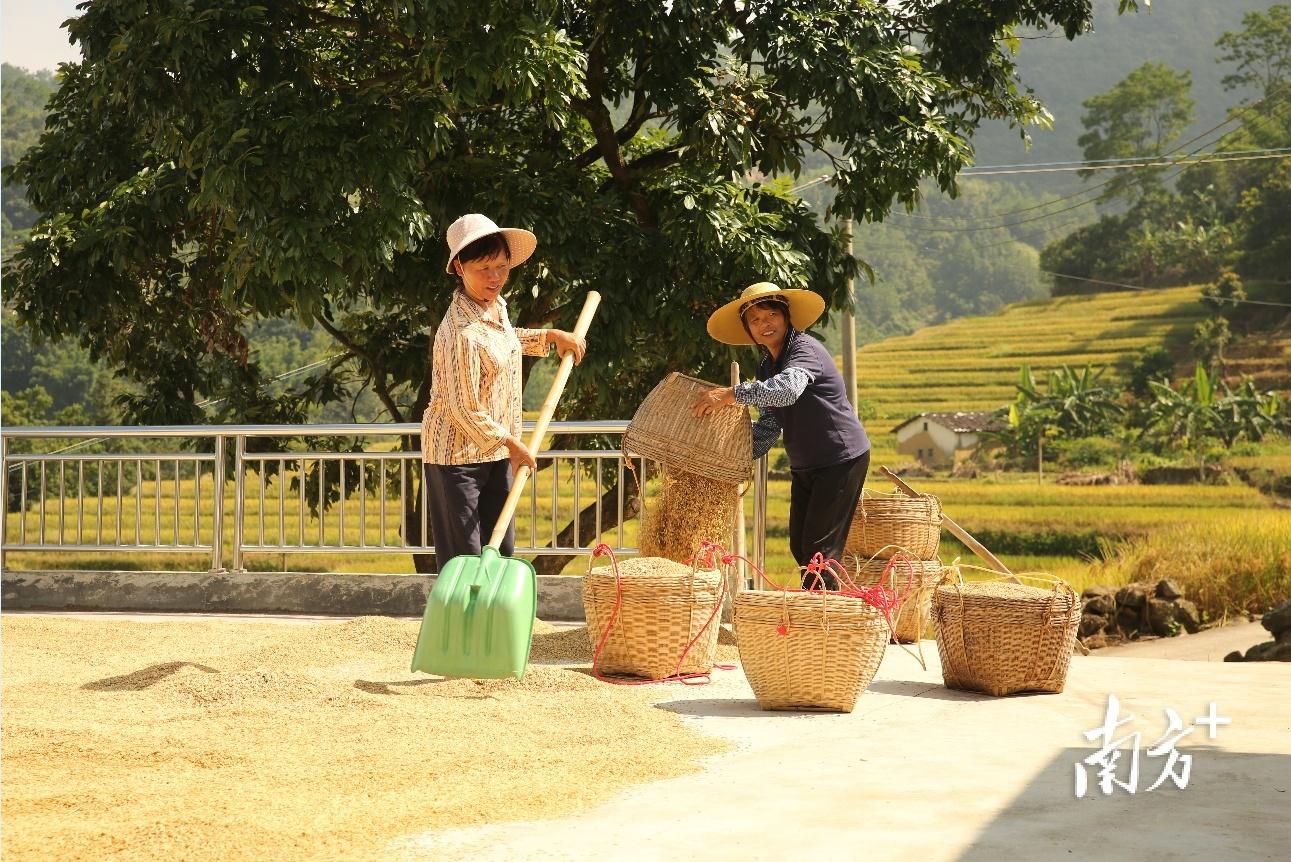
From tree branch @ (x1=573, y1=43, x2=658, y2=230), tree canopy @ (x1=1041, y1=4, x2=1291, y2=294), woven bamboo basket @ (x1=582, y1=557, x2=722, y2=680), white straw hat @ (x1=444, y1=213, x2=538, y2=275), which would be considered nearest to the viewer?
white straw hat @ (x1=444, y1=213, x2=538, y2=275)

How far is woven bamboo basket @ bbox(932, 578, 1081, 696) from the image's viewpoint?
5.25 meters

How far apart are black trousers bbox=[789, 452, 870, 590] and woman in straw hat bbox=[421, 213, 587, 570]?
4.28 ft

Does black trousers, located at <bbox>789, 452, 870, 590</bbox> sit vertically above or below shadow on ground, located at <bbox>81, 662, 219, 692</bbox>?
above

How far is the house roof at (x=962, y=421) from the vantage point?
35906 millimetres

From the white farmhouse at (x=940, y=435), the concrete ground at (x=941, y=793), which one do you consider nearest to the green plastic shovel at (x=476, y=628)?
the concrete ground at (x=941, y=793)

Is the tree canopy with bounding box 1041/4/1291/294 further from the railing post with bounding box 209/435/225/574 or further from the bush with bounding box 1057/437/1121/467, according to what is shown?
the railing post with bounding box 209/435/225/574

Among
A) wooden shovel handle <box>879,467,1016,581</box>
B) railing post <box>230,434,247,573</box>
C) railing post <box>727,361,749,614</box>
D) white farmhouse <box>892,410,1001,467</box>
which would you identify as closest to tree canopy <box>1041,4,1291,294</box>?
white farmhouse <box>892,410,1001,467</box>

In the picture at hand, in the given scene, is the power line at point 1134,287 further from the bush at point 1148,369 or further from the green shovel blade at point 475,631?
the green shovel blade at point 475,631

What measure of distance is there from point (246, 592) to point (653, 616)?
10.6 ft

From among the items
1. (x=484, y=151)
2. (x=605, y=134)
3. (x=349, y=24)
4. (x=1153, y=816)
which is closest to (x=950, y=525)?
(x=1153, y=816)

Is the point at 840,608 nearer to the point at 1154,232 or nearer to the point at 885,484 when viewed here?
the point at 885,484

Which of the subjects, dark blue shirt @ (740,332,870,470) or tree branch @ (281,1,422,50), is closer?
dark blue shirt @ (740,332,870,470)

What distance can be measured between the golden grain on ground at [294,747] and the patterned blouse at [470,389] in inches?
33.9

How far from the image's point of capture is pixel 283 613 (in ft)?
25.3
